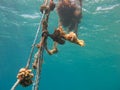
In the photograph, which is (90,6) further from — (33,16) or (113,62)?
(113,62)

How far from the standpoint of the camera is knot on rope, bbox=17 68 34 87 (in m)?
3.01

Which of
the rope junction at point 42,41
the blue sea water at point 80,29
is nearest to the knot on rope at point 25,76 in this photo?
the rope junction at point 42,41

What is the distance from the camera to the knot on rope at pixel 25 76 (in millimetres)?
3008

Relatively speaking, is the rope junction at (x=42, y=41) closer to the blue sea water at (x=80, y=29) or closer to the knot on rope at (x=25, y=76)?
the knot on rope at (x=25, y=76)

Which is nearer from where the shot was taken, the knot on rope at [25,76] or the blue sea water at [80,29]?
the knot on rope at [25,76]

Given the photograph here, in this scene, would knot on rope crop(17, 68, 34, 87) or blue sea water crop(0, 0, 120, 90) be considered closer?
knot on rope crop(17, 68, 34, 87)

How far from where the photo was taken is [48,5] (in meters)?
3.47

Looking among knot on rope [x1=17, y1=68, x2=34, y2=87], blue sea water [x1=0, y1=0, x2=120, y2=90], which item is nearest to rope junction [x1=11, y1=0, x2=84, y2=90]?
knot on rope [x1=17, y1=68, x2=34, y2=87]

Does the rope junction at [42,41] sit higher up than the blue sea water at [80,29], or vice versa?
the blue sea water at [80,29]

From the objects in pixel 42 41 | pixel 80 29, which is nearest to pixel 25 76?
pixel 42 41

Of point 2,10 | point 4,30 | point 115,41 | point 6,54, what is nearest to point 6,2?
point 2,10

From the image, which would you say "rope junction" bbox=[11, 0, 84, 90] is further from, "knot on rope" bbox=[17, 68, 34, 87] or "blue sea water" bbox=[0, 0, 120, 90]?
"blue sea water" bbox=[0, 0, 120, 90]

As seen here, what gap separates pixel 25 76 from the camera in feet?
9.91

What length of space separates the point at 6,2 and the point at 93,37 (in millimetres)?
13722
